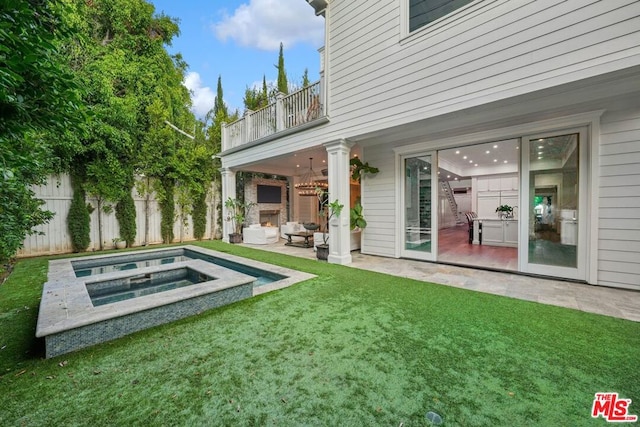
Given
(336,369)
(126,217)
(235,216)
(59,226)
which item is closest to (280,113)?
(235,216)

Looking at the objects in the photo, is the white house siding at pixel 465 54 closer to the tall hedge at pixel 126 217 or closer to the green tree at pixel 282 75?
the tall hedge at pixel 126 217

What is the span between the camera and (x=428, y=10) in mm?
4227

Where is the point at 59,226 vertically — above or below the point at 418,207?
below

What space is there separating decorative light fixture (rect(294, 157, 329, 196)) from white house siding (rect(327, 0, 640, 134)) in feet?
10.1

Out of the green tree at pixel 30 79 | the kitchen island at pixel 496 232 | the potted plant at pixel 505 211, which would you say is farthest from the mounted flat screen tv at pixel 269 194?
the green tree at pixel 30 79

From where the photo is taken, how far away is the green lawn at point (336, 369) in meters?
1.58

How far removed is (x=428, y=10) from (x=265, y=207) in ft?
29.7

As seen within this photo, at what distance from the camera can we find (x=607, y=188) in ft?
12.4

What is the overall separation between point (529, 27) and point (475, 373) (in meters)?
4.12

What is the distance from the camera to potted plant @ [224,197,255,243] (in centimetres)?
925

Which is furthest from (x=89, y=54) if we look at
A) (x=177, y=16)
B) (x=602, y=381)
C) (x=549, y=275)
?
(x=549, y=275)

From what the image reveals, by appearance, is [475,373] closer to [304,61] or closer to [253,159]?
[253,159]

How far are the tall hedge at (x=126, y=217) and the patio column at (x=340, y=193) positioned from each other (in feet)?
22.4

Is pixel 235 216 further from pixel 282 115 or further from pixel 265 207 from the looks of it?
pixel 282 115
